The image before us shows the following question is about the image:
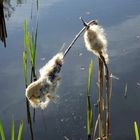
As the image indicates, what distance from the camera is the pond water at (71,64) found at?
148 inches

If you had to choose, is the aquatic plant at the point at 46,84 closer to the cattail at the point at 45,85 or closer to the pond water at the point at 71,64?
the cattail at the point at 45,85

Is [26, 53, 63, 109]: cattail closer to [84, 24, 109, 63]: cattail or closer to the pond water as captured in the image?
[84, 24, 109, 63]: cattail

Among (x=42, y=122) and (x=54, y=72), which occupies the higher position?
(x=54, y=72)

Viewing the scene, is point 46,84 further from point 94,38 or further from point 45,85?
point 94,38

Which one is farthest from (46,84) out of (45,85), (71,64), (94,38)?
(71,64)

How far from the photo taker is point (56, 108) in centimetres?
399

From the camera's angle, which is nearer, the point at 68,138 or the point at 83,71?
the point at 68,138

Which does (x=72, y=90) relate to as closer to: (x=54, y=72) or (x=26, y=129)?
(x=26, y=129)

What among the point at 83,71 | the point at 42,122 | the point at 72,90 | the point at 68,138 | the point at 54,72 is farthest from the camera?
the point at 83,71

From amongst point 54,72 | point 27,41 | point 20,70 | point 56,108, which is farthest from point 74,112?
point 54,72

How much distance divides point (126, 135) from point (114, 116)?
0.28 meters

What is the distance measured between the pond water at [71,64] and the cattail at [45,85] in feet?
8.18

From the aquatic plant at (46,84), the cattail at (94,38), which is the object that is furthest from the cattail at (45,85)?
the cattail at (94,38)

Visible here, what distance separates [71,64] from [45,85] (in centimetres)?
360
